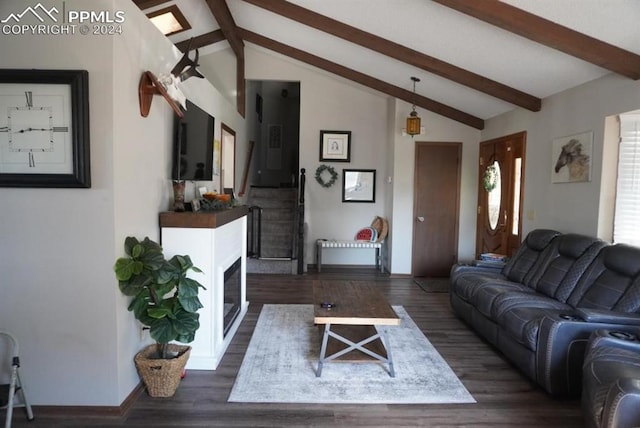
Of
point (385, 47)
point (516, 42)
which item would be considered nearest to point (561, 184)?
point (516, 42)

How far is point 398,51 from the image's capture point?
418 centimetres

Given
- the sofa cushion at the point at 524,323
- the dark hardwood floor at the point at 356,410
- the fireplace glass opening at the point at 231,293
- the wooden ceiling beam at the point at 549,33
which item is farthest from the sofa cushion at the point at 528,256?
the fireplace glass opening at the point at 231,293

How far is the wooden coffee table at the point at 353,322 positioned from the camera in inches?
108

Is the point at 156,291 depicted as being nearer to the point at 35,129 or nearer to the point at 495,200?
the point at 35,129

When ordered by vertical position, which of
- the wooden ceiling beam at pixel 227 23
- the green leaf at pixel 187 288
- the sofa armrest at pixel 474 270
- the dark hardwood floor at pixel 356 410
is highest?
the wooden ceiling beam at pixel 227 23

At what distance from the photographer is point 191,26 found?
509 cm

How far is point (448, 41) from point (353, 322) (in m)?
2.87

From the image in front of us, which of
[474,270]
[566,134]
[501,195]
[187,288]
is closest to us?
[187,288]

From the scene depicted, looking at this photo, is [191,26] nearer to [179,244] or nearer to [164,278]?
[179,244]

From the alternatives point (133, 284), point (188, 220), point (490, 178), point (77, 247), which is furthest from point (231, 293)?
point (490, 178)

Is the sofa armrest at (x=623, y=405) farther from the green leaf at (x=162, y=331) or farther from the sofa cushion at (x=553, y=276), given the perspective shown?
the green leaf at (x=162, y=331)

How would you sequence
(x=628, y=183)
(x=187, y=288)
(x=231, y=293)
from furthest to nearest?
(x=231, y=293), (x=628, y=183), (x=187, y=288)

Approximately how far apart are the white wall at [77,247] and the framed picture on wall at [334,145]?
447 cm

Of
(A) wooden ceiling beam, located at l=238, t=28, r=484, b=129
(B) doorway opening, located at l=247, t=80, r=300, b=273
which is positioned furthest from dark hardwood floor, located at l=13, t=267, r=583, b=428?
(B) doorway opening, located at l=247, t=80, r=300, b=273
